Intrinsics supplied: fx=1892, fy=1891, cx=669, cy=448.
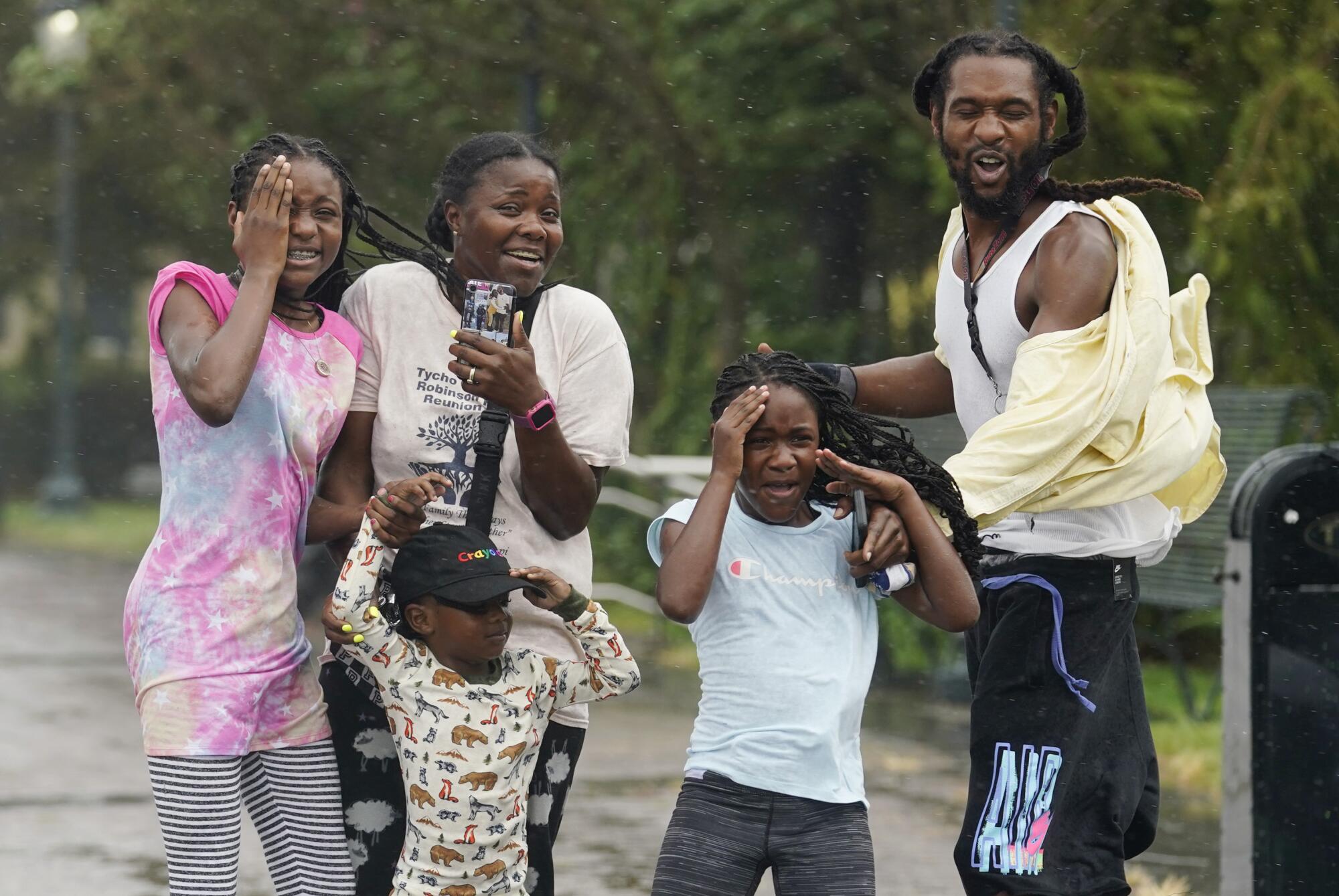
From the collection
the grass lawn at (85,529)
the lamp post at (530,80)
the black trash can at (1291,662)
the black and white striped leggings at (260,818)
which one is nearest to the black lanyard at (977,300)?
the black trash can at (1291,662)

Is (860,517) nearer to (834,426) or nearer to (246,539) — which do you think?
(834,426)

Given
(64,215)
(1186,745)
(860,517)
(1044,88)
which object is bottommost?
(1186,745)

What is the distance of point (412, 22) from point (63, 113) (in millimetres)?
13319

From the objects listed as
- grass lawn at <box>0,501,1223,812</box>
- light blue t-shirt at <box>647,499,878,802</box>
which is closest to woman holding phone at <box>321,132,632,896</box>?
light blue t-shirt at <box>647,499,878,802</box>

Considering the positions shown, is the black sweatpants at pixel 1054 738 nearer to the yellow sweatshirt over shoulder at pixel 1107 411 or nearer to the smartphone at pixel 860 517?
the yellow sweatshirt over shoulder at pixel 1107 411

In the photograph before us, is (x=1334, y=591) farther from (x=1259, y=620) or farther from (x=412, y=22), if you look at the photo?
(x=412, y=22)

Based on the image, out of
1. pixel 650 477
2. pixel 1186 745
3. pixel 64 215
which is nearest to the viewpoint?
pixel 1186 745

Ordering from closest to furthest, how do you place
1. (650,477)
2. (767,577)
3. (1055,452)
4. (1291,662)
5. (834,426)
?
(1055,452), (767,577), (834,426), (1291,662), (650,477)

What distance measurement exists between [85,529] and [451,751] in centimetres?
2067

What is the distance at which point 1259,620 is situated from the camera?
4.66 m

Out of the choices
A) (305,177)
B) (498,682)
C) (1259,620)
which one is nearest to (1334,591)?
(1259,620)

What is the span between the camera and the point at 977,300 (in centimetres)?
365

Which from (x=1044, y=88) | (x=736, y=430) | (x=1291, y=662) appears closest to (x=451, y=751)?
(x=736, y=430)

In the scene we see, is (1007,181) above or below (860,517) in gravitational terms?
above
